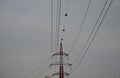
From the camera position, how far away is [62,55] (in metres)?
11.8

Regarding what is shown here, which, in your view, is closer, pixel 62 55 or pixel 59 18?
pixel 59 18

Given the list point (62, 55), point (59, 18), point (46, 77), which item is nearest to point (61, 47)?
point (62, 55)

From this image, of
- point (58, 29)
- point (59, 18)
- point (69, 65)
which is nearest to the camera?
point (59, 18)

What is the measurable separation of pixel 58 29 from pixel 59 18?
3.83 feet

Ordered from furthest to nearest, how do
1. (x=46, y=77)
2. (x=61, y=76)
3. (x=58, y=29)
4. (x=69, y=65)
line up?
(x=46, y=77)
(x=69, y=65)
(x=61, y=76)
(x=58, y=29)

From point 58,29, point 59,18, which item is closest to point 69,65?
point 58,29

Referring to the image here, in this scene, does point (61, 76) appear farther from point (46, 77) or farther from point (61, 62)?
point (46, 77)

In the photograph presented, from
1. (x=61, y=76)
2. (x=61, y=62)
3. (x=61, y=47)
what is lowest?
(x=61, y=76)

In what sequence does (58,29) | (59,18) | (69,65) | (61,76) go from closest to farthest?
(59,18) → (58,29) → (61,76) → (69,65)

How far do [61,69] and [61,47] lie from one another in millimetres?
1580

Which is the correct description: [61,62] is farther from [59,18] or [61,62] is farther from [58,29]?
[59,18]

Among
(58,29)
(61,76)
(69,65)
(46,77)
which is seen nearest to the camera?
(58,29)

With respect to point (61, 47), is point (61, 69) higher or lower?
lower

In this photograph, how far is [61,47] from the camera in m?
11.8
